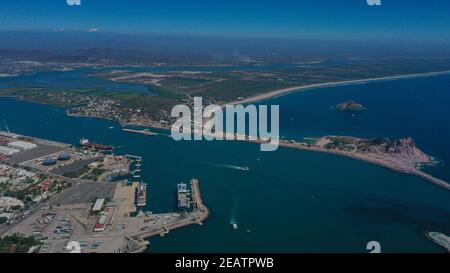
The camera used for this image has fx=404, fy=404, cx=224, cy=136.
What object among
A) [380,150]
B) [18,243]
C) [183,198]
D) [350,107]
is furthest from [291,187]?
[350,107]

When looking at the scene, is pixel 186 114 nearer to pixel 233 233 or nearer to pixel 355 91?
pixel 233 233

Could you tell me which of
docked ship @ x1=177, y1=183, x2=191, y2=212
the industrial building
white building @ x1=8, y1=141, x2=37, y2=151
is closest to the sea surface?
docked ship @ x1=177, y1=183, x2=191, y2=212

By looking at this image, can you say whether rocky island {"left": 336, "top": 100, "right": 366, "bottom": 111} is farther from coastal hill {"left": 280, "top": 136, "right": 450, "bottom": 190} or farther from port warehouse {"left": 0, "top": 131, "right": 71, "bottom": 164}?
A: port warehouse {"left": 0, "top": 131, "right": 71, "bottom": 164}

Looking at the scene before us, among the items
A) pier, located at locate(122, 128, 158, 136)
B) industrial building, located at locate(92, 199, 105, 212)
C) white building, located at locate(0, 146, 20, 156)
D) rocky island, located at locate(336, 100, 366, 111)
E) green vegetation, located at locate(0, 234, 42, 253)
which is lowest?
green vegetation, located at locate(0, 234, 42, 253)

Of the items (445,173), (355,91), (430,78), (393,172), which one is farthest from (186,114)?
(430,78)

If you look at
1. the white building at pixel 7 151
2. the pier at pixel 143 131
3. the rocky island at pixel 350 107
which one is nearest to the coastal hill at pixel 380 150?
the pier at pixel 143 131

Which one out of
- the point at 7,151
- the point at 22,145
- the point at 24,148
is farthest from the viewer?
the point at 22,145

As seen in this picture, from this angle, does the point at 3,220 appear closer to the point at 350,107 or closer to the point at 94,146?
the point at 94,146

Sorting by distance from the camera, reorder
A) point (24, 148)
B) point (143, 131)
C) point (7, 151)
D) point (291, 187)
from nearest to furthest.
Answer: point (291, 187)
point (7, 151)
point (24, 148)
point (143, 131)
